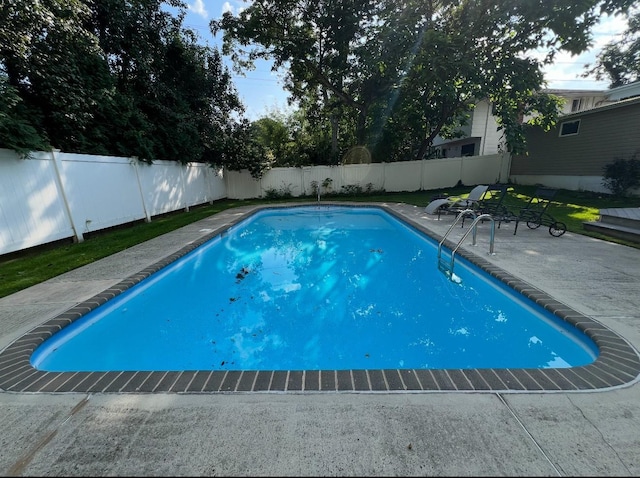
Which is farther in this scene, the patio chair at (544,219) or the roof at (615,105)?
the roof at (615,105)

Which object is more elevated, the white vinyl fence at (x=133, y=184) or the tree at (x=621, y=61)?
Result: the tree at (x=621, y=61)

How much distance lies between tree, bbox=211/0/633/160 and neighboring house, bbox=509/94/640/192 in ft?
4.88

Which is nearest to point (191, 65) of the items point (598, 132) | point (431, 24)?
point (431, 24)

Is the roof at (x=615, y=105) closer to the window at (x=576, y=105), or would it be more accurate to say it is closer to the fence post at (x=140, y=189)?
the window at (x=576, y=105)

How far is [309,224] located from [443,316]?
261 inches

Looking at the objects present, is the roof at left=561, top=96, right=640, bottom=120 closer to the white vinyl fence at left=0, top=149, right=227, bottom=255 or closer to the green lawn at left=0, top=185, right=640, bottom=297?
the green lawn at left=0, top=185, right=640, bottom=297

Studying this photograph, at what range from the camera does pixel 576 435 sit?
1616 millimetres

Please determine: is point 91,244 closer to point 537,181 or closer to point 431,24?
point 431,24

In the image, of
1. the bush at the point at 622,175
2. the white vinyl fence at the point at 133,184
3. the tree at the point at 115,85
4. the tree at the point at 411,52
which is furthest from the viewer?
the tree at the point at 411,52

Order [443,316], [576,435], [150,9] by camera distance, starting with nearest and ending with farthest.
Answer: [576,435] → [443,316] → [150,9]

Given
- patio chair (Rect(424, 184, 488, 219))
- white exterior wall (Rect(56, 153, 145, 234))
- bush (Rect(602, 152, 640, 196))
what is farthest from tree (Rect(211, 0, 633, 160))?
white exterior wall (Rect(56, 153, 145, 234))

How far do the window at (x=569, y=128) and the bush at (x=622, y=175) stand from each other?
8.58 feet

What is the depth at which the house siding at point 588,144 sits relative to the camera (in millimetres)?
10344

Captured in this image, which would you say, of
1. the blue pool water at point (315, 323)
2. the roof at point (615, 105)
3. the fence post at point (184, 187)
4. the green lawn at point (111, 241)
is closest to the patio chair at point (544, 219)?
the green lawn at point (111, 241)
